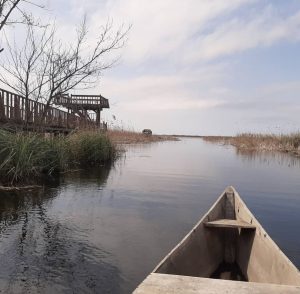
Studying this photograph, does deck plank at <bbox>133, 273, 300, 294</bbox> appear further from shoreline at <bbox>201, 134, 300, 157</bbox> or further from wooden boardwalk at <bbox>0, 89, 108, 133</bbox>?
shoreline at <bbox>201, 134, 300, 157</bbox>

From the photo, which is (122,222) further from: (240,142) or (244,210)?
(240,142)

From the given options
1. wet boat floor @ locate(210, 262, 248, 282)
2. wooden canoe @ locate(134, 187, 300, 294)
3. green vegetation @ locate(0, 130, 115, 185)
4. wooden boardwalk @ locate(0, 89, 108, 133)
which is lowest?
wet boat floor @ locate(210, 262, 248, 282)

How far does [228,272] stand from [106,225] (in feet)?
9.02

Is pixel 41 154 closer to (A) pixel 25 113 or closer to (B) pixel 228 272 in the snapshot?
(A) pixel 25 113

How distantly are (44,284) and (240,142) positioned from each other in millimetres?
38486

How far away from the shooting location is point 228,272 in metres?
5.49

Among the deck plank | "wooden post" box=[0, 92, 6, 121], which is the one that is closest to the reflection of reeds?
"wooden post" box=[0, 92, 6, 121]

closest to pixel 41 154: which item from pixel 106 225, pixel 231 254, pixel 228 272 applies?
pixel 106 225

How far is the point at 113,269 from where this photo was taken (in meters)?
5.25

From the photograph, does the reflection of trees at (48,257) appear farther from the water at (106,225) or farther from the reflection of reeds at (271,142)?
the reflection of reeds at (271,142)

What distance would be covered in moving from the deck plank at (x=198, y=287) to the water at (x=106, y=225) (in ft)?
5.32

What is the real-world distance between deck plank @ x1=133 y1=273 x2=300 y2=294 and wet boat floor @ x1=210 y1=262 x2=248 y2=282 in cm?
212

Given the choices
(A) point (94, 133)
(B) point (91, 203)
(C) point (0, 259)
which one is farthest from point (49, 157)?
(C) point (0, 259)

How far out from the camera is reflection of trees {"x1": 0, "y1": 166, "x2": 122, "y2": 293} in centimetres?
472
